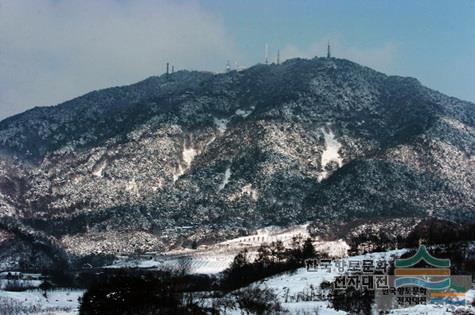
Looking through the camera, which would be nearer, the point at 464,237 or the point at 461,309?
the point at 461,309

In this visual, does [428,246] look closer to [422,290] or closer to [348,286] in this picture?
[348,286]

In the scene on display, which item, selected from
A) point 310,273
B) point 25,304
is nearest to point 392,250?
point 310,273

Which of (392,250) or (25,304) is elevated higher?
(392,250)

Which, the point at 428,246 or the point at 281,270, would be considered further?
the point at 281,270

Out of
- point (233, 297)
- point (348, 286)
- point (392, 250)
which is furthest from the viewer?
point (392, 250)

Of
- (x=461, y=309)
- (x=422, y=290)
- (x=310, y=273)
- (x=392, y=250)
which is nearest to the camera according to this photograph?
(x=461, y=309)

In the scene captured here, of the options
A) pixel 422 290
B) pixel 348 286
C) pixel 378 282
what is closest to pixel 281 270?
pixel 348 286

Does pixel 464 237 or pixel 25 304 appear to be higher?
pixel 464 237

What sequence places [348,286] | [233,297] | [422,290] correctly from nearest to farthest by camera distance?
[422,290]
[348,286]
[233,297]

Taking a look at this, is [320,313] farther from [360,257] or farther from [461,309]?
[360,257]
